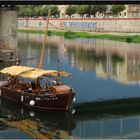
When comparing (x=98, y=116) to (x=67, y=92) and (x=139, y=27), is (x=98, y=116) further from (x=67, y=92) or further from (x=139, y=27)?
(x=139, y=27)

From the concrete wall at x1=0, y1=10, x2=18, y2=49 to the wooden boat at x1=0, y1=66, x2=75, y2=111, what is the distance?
21.5 meters

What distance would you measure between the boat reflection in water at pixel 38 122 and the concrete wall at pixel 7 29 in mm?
23165

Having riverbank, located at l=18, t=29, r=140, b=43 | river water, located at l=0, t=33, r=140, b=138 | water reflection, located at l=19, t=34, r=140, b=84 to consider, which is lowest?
riverbank, located at l=18, t=29, r=140, b=43

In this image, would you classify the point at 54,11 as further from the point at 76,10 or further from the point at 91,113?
the point at 91,113

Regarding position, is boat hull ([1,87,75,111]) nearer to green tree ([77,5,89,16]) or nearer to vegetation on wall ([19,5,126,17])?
vegetation on wall ([19,5,126,17])

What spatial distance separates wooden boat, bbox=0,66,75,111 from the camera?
78.9ft

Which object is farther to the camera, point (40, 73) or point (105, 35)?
point (105, 35)

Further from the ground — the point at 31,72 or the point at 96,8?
the point at 31,72

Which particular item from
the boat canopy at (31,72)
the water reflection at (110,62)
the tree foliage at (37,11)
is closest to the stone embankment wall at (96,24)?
the tree foliage at (37,11)

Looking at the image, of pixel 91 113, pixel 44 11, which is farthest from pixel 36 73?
pixel 44 11

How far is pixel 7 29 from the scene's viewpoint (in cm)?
4900

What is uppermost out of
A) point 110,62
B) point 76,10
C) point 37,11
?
point 76,10

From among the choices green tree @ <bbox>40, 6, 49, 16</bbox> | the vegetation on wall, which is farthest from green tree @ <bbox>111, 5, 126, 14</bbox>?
green tree @ <bbox>40, 6, 49, 16</bbox>

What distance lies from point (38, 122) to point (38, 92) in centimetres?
224
